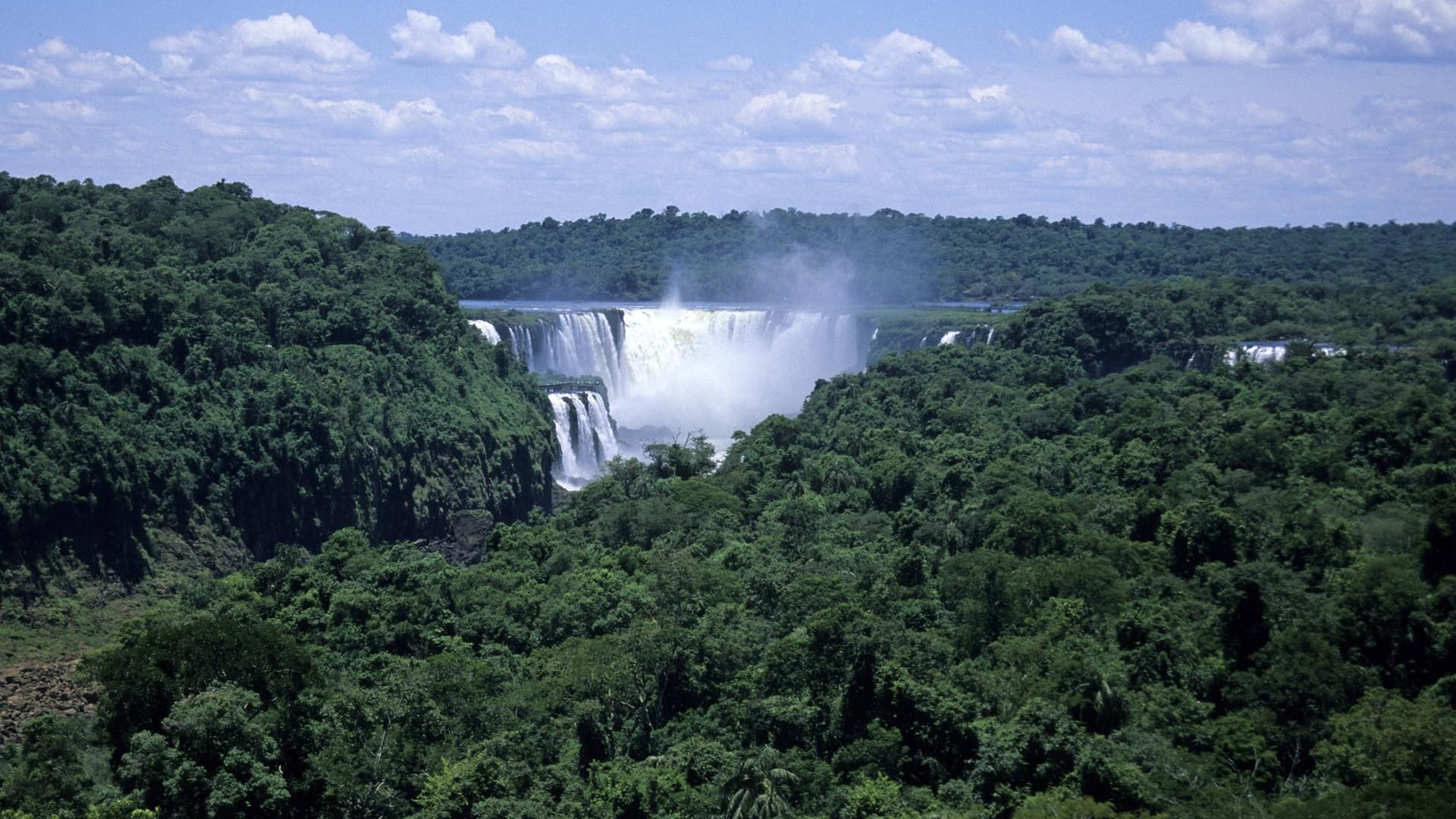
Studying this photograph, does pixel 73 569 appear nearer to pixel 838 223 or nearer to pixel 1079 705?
pixel 1079 705

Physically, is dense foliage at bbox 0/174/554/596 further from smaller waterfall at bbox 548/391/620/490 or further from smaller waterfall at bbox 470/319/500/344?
smaller waterfall at bbox 470/319/500/344

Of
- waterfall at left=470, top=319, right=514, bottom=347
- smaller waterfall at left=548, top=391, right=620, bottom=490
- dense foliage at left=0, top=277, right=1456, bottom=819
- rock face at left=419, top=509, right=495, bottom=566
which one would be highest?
waterfall at left=470, top=319, right=514, bottom=347

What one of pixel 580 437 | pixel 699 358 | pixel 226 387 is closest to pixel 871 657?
pixel 226 387

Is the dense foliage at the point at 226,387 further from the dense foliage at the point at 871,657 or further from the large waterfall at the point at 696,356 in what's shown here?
the large waterfall at the point at 696,356

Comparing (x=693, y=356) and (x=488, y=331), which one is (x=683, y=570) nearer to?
(x=488, y=331)

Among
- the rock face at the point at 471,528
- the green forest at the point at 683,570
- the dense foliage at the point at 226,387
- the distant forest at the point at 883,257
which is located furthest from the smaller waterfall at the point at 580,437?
the distant forest at the point at 883,257

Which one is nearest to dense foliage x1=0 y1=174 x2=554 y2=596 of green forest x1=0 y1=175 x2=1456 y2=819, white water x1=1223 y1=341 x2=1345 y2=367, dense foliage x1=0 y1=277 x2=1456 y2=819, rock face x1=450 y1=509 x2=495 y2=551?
green forest x1=0 y1=175 x2=1456 y2=819

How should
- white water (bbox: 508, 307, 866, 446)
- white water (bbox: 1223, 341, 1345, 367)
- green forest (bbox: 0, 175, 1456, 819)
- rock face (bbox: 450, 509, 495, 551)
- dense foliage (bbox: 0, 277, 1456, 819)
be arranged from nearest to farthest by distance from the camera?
dense foliage (bbox: 0, 277, 1456, 819)
green forest (bbox: 0, 175, 1456, 819)
rock face (bbox: 450, 509, 495, 551)
white water (bbox: 1223, 341, 1345, 367)
white water (bbox: 508, 307, 866, 446)

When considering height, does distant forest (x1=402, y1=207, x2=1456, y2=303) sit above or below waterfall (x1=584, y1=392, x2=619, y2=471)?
above
